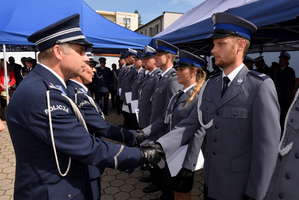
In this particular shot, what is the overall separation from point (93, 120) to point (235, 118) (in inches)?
51.1

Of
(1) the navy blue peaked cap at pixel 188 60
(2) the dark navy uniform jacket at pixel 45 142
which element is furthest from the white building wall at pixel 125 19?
(2) the dark navy uniform jacket at pixel 45 142

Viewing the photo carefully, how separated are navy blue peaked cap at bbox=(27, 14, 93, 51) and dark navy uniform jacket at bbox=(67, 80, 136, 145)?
678 mm

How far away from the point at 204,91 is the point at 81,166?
1.24 m

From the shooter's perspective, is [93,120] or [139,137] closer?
[93,120]

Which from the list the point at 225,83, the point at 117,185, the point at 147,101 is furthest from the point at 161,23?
the point at 225,83

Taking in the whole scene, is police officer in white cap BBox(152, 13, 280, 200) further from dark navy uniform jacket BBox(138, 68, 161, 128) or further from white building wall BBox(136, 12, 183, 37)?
white building wall BBox(136, 12, 183, 37)

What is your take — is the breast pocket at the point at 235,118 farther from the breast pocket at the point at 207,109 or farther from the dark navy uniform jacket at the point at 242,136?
the breast pocket at the point at 207,109

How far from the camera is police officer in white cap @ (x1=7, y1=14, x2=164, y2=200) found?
1266 millimetres

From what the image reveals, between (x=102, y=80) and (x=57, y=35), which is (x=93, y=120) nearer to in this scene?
(x=57, y=35)

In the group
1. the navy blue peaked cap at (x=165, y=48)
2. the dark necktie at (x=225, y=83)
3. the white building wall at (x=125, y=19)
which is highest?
the white building wall at (x=125, y=19)

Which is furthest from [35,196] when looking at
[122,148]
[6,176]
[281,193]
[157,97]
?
[6,176]

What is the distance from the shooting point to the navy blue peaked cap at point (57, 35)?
146cm

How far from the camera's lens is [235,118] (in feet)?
5.17

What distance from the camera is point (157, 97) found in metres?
3.58
